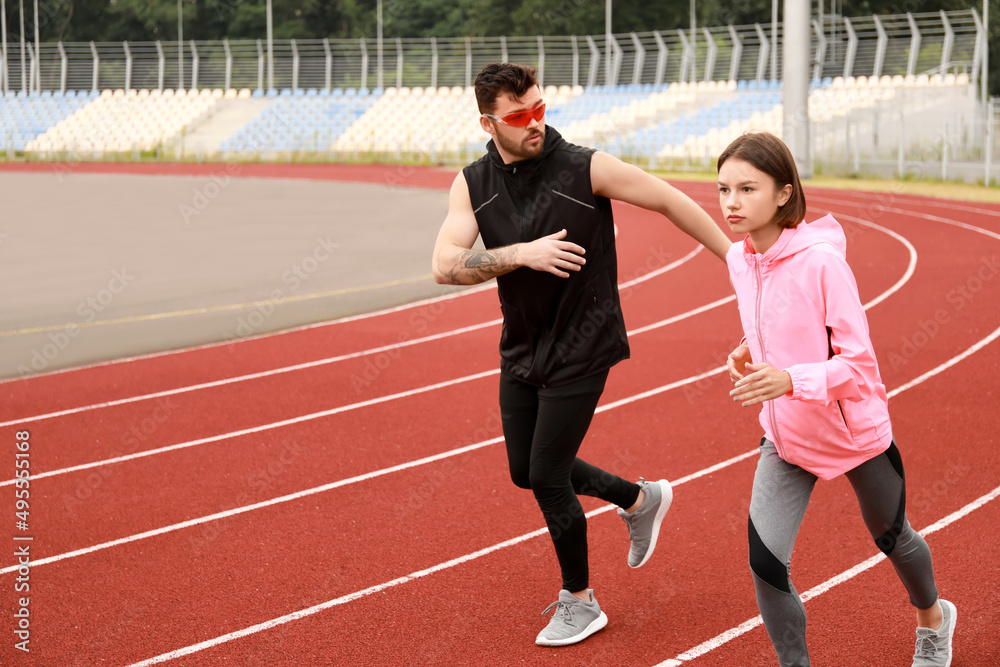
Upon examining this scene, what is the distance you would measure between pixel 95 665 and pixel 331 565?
115 cm

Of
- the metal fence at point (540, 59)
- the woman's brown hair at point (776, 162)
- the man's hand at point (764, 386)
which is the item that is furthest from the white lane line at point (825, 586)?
the metal fence at point (540, 59)

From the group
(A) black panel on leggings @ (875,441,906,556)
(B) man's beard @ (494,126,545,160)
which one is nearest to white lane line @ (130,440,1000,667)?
(A) black panel on leggings @ (875,441,906,556)

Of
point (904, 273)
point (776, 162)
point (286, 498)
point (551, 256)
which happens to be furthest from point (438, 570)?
point (904, 273)

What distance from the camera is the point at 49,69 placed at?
51469 mm

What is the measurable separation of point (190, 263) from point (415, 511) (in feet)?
34.6

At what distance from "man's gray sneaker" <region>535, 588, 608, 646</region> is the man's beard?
1649 millimetres

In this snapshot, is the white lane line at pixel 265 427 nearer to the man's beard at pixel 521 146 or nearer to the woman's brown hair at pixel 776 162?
the man's beard at pixel 521 146

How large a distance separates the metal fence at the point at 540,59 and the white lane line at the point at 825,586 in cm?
2957

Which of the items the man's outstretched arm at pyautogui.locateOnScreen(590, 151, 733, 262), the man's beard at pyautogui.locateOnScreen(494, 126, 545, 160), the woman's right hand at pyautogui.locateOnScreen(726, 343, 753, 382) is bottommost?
the woman's right hand at pyautogui.locateOnScreen(726, 343, 753, 382)

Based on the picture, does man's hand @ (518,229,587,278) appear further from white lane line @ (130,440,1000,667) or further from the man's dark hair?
white lane line @ (130,440,1000,667)

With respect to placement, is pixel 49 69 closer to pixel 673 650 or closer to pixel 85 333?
pixel 85 333

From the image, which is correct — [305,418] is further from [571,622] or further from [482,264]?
[482,264]

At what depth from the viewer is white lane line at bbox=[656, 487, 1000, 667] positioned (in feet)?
12.4

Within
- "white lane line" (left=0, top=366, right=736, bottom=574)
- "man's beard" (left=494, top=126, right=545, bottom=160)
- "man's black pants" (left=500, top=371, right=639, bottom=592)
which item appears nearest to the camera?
"man's beard" (left=494, top=126, right=545, bottom=160)
